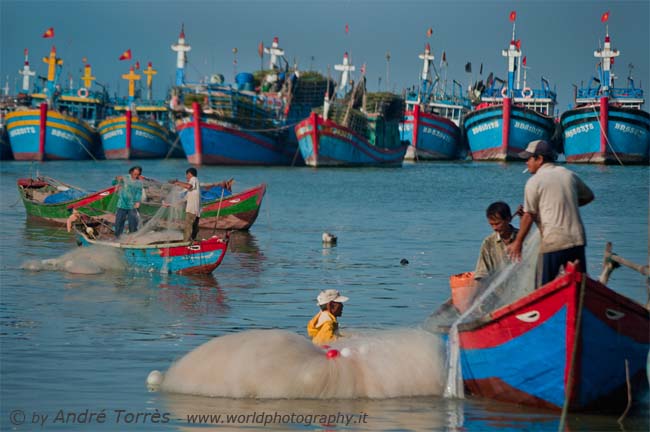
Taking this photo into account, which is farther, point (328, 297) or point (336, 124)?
point (336, 124)

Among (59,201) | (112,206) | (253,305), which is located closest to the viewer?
(253,305)

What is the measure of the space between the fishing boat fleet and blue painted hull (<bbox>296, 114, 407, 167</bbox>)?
3.3 inches

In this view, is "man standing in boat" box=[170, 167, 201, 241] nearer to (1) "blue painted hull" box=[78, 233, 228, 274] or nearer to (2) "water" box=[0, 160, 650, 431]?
(1) "blue painted hull" box=[78, 233, 228, 274]

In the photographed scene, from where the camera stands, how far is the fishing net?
8.56 m

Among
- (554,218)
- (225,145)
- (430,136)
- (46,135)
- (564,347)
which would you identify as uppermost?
(430,136)

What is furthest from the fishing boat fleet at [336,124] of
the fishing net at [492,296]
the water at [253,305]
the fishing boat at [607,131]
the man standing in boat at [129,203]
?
the fishing net at [492,296]

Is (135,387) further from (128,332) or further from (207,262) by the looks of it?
(207,262)

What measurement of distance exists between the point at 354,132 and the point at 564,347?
55.8m

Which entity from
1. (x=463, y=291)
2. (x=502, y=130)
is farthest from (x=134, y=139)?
(x=463, y=291)

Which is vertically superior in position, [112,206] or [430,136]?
[430,136]

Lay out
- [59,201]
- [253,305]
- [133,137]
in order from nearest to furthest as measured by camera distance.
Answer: [253,305], [59,201], [133,137]

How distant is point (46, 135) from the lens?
76.1m

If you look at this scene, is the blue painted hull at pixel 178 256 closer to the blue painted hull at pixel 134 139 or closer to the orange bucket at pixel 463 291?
the orange bucket at pixel 463 291

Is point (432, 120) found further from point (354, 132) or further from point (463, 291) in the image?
point (463, 291)
